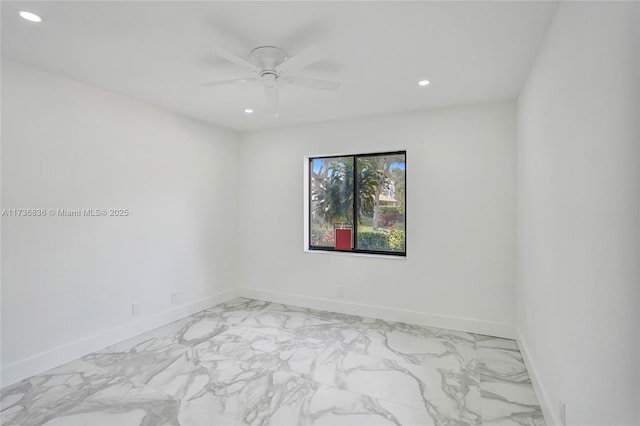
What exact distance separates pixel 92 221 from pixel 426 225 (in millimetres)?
3255

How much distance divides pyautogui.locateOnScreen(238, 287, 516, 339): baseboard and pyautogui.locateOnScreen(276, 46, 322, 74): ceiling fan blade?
109 inches

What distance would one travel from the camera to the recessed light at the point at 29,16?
6.00 feet

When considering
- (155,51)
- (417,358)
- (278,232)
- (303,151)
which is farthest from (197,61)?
(417,358)

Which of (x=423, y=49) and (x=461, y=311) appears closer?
(x=423, y=49)

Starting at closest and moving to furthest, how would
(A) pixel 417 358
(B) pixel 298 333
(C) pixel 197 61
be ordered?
1. (C) pixel 197 61
2. (A) pixel 417 358
3. (B) pixel 298 333

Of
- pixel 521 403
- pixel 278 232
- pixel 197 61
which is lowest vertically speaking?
pixel 521 403

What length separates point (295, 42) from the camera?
214 cm

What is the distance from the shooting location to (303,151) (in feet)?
13.8

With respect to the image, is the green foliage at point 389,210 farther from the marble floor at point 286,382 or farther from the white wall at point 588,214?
the white wall at point 588,214

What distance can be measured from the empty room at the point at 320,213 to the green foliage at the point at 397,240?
0.04 metres

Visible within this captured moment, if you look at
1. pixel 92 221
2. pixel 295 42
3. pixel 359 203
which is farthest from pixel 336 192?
pixel 92 221

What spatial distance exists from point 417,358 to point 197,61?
294 cm

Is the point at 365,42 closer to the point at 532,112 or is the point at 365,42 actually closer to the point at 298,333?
the point at 532,112

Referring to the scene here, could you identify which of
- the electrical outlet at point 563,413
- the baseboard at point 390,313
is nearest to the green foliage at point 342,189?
the baseboard at point 390,313
